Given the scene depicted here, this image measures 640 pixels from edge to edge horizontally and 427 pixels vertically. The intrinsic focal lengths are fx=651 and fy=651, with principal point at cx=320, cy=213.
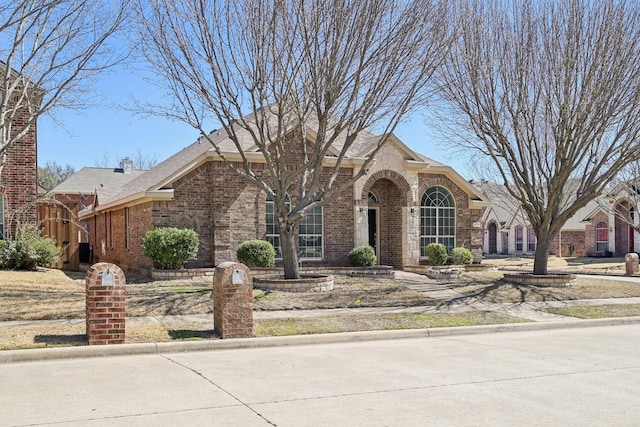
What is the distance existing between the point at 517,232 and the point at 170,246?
39203mm

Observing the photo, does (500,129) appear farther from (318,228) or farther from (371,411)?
(371,411)

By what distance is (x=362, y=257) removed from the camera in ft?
73.2

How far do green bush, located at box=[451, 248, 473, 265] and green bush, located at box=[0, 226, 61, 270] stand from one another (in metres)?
14.0

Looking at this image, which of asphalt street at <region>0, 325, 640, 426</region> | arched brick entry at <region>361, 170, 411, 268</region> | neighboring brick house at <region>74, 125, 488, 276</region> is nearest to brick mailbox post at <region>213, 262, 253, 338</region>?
asphalt street at <region>0, 325, 640, 426</region>

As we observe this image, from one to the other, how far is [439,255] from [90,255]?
18.1 meters

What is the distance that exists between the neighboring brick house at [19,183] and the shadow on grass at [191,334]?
445 inches

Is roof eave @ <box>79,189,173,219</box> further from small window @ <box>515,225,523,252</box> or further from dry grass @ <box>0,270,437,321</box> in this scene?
small window @ <box>515,225,523,252</box>

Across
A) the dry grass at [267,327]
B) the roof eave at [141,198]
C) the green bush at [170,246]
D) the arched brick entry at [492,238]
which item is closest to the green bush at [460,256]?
the green bush at [170,246]

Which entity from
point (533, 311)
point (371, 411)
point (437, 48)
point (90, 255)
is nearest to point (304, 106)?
point (437, 48)

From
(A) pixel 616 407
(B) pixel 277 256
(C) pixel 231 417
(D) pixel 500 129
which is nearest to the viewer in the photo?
(C) pixel 231 417

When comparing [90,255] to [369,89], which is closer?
[369,89]

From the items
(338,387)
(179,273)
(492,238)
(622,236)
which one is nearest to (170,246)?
(179,273)

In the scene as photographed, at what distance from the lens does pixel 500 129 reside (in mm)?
19406

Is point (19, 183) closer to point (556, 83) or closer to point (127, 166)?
point (556, 83)
